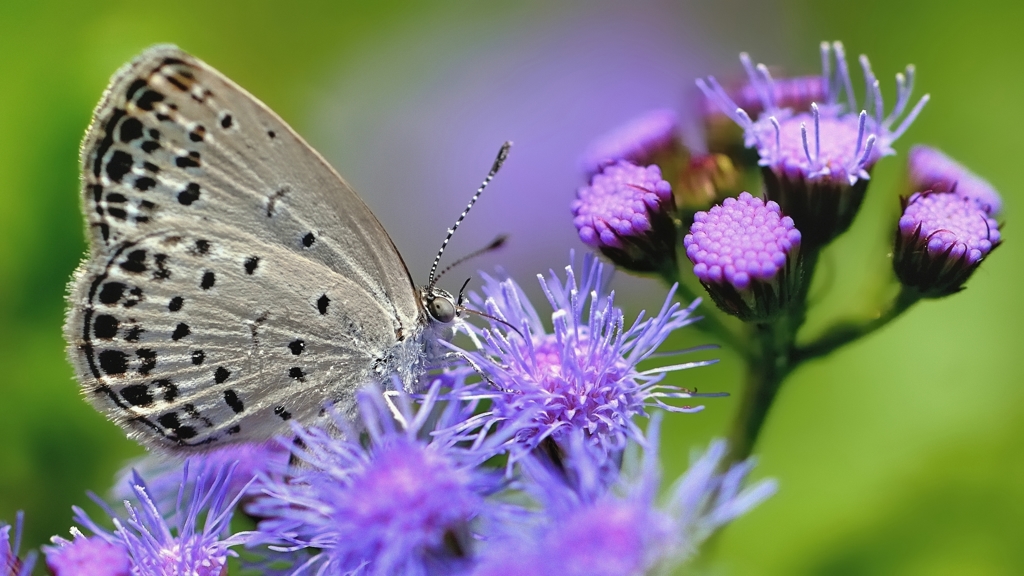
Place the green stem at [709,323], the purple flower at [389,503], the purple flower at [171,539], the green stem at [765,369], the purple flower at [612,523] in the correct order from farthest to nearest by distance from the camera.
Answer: the green stem at [709,323], the green stem at [765,369], the purple flower at [171,539], the purple flower at [389,503], the purple flower at [612,523]

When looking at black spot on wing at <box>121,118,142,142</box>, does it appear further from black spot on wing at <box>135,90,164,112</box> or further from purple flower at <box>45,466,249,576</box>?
purple flower at <box>45,466,249,576</box>

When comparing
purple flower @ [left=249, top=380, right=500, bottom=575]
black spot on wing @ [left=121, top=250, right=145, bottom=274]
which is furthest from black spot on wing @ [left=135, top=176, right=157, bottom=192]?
purple flower @ [left=249, top=380, right=500, bottom=575]

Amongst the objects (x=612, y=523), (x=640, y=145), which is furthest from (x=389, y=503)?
(x=640, y=145)

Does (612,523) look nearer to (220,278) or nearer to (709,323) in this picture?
(709,323)

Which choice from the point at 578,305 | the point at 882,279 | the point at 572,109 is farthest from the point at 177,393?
the point at 572,109

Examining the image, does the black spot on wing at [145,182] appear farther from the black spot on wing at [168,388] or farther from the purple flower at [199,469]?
the purple flower at [199,469]

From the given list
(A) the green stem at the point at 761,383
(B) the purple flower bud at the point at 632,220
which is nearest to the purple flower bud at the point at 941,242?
(A) the green stem at the point at 761,383

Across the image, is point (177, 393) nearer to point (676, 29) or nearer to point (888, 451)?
point (888, 451)
